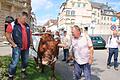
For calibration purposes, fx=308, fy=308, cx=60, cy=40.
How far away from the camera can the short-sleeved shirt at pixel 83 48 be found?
308 inches

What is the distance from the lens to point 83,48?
7.82 metres

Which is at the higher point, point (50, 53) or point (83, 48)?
point (83, 48)

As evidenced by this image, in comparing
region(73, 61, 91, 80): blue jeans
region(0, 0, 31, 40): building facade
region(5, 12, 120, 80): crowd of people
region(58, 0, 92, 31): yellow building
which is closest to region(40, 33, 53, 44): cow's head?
region(5, 12, 120, 80): crowd of people

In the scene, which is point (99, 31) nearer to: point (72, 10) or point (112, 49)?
point (72, 10)

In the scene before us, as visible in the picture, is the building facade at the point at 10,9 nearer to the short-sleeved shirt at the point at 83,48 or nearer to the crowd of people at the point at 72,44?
the crowd of people at the point at 72,44

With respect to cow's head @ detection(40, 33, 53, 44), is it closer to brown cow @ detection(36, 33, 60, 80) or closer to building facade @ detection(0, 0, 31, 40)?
brown cow @ detection(36, 33, 60, 80)

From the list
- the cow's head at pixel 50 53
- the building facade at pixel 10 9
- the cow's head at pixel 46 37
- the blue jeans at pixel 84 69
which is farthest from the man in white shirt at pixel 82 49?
the building facade at pixel 10 9

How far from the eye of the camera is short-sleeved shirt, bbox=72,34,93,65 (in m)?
7.81

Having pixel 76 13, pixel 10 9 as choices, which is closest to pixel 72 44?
pixel 10 9

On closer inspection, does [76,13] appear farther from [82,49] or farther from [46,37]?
[82,49]

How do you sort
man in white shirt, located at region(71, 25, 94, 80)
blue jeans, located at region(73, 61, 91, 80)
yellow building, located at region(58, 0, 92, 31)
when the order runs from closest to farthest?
man in white shirt, located at region(71, 25, 94, 80) < blue jeans, located at region(73, 61, 91, 80) < yellow building, located at region(58, 0, 92, 31)

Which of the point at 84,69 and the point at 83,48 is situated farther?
the point at 84,69

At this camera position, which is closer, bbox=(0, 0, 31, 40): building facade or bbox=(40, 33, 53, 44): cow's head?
bbox=(40, 33, 53, 44): cow's head

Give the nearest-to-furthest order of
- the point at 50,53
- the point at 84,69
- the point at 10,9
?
the point at 84,69, the point at 50,53, the point at 10,9
